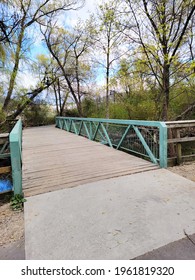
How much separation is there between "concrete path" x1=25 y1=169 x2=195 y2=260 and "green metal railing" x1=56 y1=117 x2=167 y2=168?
800 mm

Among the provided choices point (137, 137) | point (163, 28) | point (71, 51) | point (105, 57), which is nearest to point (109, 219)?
point (137, 137)

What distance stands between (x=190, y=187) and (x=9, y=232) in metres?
2.26

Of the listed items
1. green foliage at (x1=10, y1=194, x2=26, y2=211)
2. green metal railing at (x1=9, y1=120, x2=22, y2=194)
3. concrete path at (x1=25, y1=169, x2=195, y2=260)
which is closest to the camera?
concrete path at (x1=25, y1=169, x2=195, y2=260)

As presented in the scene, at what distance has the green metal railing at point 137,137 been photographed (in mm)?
3336

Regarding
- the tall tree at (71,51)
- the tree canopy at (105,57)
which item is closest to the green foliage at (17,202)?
the tree canopy at (105,57)

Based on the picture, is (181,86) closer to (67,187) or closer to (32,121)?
A: (67,187)

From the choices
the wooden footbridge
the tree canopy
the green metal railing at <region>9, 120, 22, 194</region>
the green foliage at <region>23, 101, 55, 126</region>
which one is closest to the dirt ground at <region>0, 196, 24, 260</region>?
the green metal railing at <region>9, 120, 22, 194</region>

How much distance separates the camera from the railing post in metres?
3.23

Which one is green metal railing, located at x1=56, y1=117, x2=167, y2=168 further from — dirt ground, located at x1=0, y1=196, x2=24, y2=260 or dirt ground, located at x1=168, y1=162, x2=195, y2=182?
dirt ground, located at x1=0, y1=196, x2=24, y2=260

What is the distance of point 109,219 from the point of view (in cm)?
187

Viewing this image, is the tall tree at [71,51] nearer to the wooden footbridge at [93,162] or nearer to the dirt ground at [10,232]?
the wooden footbridge at [93,162]

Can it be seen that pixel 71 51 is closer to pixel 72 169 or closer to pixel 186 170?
pixel 72 169

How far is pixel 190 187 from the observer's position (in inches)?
98.3
